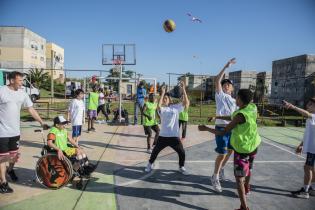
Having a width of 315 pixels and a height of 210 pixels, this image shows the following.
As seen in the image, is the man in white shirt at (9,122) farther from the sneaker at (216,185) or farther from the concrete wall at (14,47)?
the concrete wall at (14,47)

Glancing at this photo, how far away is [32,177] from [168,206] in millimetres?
2951

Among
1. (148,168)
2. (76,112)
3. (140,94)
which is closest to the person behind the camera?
(148,168)

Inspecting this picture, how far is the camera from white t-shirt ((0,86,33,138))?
16.1 feet

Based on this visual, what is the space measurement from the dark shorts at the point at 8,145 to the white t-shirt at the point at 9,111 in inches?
2.8

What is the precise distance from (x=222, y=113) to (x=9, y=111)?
3861mm

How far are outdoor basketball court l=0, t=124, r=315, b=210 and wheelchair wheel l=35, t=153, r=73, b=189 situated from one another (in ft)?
0.50

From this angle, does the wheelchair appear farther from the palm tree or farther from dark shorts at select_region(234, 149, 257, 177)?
the palm tree

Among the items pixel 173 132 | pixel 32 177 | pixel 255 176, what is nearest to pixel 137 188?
pixel 173 132

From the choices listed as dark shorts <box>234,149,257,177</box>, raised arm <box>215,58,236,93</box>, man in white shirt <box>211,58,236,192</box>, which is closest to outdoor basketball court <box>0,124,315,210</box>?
man in white shirt <box>211,58,236,192</box>

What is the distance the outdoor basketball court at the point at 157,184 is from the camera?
465 centimetres

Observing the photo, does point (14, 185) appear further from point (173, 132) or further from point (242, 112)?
point (242, 112)

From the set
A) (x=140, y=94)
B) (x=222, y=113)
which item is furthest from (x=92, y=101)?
(x=222, y=113)

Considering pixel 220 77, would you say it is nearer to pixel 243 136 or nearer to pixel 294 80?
pixel 243 136

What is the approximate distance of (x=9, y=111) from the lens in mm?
4945
